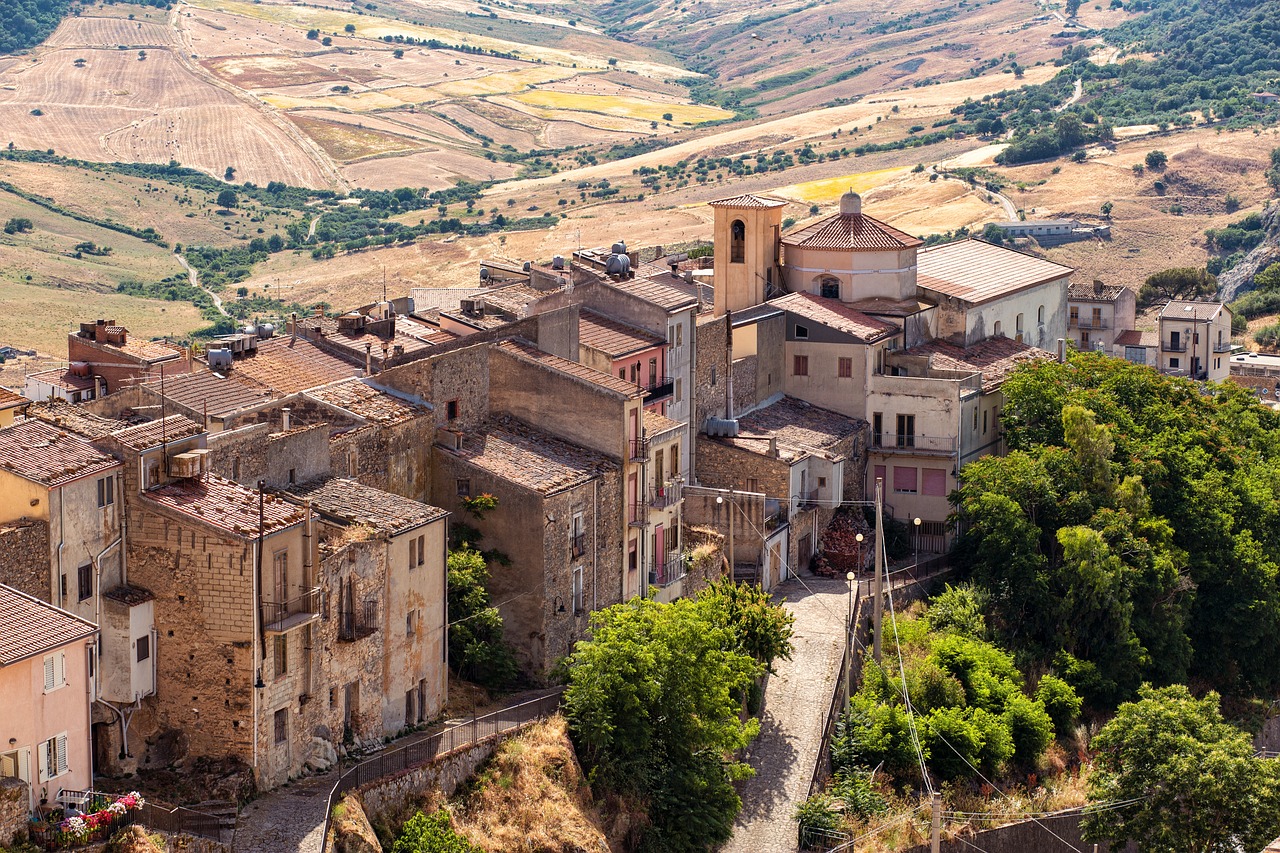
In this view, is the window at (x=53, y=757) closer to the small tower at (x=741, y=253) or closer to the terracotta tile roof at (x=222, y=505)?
the terracotta tile roof at (x=222, y=505)

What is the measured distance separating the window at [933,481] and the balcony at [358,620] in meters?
31.5

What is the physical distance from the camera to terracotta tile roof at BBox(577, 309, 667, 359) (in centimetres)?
6334

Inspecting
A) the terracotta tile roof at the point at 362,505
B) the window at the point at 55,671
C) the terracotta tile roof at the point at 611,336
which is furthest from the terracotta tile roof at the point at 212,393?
the terracotta tile roof at the point at 611,336

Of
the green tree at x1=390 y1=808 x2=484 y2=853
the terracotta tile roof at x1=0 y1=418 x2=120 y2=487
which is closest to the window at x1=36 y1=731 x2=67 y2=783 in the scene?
the terracotta tile roof at x1=0 y1=418 x2=120 y2=487

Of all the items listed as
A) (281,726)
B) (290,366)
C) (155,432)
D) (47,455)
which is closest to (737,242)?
(290,366)

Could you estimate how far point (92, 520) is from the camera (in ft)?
138

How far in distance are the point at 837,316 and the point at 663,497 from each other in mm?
18318

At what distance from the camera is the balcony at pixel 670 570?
6000 centimetres

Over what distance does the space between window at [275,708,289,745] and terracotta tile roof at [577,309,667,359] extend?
2155cm

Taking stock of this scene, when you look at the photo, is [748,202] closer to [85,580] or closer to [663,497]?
[663,497]

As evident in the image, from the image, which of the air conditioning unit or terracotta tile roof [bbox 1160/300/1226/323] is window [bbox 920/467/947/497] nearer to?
the air conditioning unit

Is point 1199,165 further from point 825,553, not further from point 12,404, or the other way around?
point 12,404

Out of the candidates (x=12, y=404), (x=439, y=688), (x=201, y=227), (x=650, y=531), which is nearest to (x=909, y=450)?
(x=650, y=531)

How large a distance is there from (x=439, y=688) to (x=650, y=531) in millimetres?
11128
